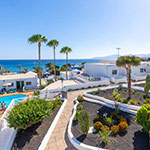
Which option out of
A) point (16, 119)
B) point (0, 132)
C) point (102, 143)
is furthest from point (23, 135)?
point (102, 143)

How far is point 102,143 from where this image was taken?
6750 mm

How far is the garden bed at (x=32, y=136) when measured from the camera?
23.0 ft

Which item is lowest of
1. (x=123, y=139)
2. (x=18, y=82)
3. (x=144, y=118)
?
(x=123, y=139)

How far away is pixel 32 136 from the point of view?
309 inches

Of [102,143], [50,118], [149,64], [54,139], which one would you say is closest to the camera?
[102,143]

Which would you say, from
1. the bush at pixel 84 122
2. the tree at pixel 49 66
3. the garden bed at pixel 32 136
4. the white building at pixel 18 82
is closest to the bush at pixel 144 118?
A: the bush at pixel 84 122

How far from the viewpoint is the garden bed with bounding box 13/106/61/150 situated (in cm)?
702

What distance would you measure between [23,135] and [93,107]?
720 centimetres

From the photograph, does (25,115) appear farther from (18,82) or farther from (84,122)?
(18,82)

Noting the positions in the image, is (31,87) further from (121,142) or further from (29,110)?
(121,142)

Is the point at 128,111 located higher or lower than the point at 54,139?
higher

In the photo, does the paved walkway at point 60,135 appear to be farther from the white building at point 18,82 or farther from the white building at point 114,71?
the white building at point 18,82

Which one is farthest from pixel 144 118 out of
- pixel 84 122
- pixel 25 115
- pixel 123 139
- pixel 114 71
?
pixel 114 71

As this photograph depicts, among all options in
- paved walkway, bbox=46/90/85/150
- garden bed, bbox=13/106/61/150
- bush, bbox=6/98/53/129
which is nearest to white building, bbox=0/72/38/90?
paved walkway, bbox=46/90/85/150
